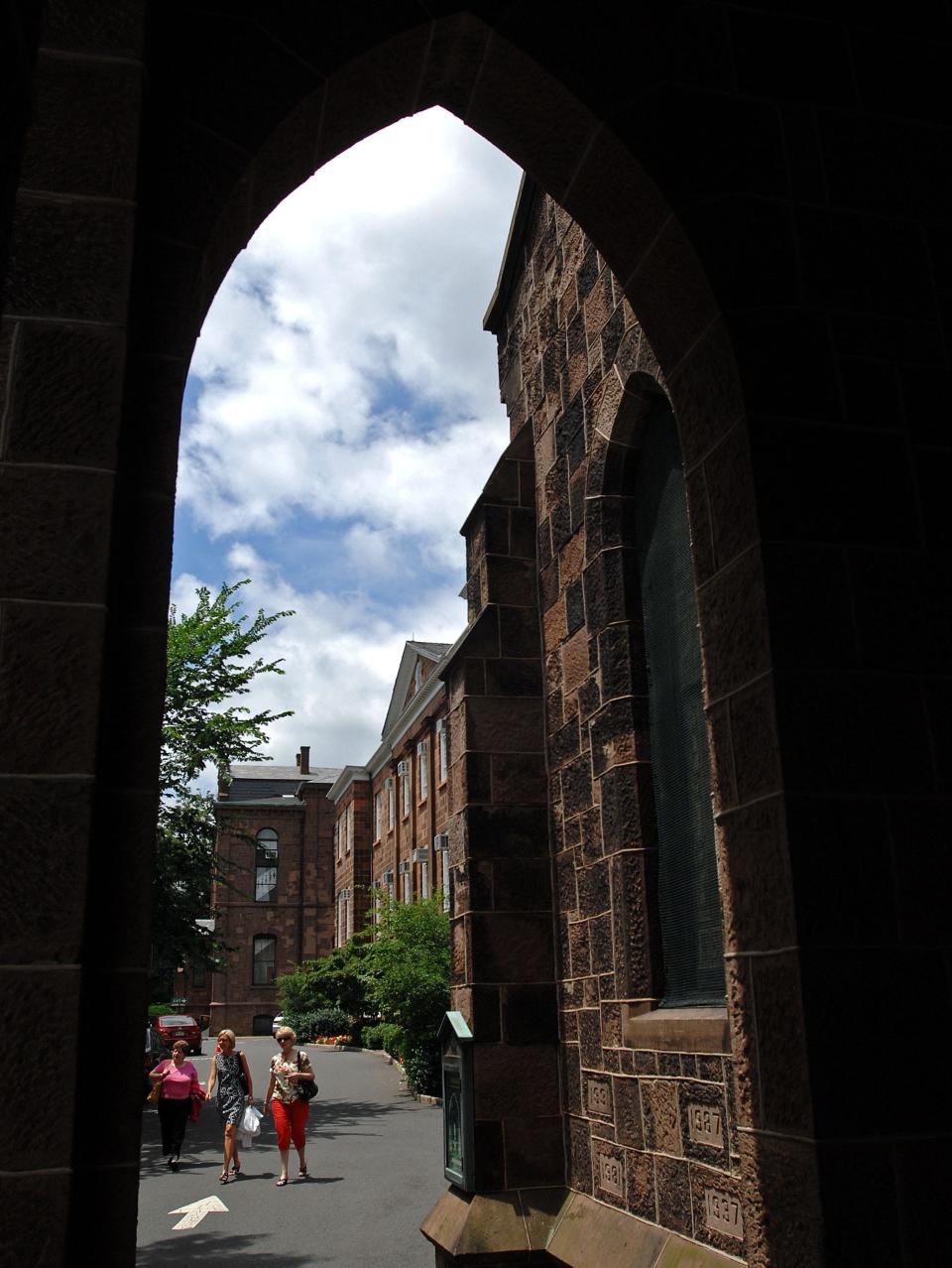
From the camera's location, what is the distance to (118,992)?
7.77 ft

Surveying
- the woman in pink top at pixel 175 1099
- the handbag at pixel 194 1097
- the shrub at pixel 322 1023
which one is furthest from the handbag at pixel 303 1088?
the shrub at pixel 322 1023

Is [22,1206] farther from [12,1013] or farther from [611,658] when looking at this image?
[611,658]

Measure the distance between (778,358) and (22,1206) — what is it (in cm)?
271

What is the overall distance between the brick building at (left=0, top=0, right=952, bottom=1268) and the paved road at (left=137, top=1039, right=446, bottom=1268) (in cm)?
537

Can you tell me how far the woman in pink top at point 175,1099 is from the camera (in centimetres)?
1277

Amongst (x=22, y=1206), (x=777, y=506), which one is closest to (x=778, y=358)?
(x=777, y=506)

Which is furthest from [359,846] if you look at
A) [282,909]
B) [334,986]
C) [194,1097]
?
[194,1097]

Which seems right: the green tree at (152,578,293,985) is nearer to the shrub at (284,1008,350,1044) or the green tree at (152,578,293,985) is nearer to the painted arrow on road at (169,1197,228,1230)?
the painted arrow on road at (169,1197,228,1230)

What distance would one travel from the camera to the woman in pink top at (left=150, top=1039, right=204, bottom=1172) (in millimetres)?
12766

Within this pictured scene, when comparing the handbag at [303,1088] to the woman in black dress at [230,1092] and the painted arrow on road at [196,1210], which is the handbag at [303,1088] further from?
the painted arrow on road at [196,1210]

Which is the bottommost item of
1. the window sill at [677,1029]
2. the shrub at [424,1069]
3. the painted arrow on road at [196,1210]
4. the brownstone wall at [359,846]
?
the painted arrow on road at [196,1210]

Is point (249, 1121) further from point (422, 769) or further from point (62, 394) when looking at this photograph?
point (422, 769)

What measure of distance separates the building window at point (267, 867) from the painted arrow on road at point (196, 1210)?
1635 inches

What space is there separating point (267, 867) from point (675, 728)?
49614 mm
